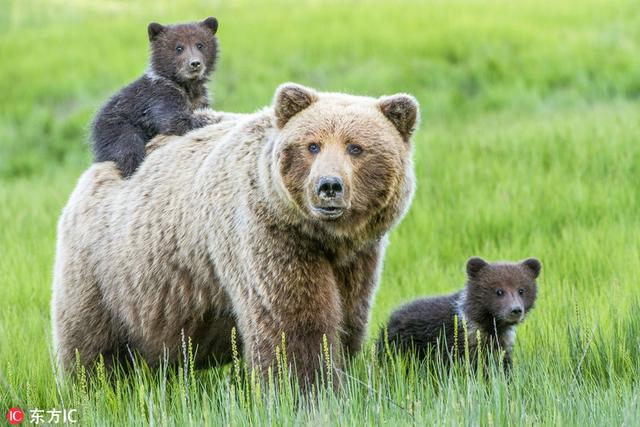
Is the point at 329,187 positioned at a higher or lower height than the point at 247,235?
higher

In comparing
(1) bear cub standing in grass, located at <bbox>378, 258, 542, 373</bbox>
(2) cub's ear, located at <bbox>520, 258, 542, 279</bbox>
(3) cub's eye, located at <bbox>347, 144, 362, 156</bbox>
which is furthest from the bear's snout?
(2) cub's ear, located at <bbox>520, 258, 542, 279</bbox>

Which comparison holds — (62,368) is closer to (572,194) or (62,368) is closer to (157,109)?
(157,109)

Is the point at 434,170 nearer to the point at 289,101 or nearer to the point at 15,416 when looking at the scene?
the point at 289,101

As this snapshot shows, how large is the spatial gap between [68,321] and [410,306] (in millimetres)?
2127

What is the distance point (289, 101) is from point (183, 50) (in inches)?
68.7

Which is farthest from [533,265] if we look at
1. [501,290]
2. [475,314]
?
[475,314]

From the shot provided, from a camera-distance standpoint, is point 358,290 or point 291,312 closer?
point 291,312

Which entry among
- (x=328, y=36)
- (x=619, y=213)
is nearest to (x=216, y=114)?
(x=619, y=213)

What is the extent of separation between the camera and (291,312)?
5156mm

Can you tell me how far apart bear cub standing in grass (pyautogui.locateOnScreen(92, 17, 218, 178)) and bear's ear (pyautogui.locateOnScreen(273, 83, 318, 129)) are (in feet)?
4.16

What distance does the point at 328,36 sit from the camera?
1858cm

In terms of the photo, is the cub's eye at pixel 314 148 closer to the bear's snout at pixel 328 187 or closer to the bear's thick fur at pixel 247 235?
the bear's thick fur at pixel 247 235

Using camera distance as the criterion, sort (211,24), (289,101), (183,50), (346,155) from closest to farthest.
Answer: (346,155) → (289,101) → (183,50) → (211,24)

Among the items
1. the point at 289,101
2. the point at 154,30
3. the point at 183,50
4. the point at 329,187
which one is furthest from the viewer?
the point at 154,30
